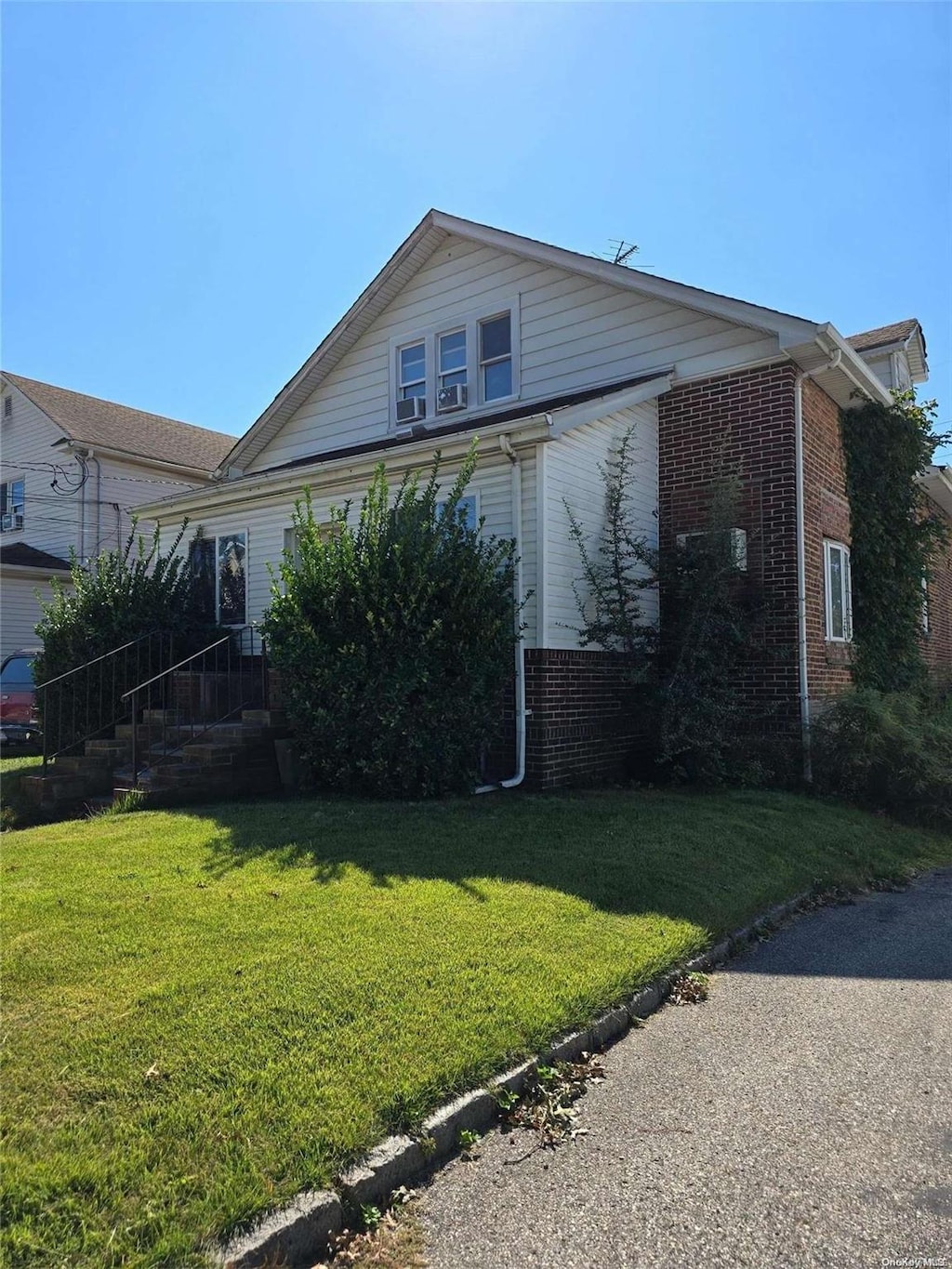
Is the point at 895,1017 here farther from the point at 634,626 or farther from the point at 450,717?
the point at 634,626

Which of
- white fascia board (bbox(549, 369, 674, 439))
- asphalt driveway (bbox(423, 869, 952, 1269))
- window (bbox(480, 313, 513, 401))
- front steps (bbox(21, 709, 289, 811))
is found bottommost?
asphalt driveway (bbox(423, 869, 952, 1269))

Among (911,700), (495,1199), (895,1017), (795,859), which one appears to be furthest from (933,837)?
(495,1199)

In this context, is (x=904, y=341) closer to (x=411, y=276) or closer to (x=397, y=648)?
(x=411, y=276)

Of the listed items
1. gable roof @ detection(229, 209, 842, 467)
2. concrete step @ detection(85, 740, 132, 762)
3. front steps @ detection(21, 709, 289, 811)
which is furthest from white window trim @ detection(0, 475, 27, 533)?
concrete step @ detection(85, 740, 132, 762)

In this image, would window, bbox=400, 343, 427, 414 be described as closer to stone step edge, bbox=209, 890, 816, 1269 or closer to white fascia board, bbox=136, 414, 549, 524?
white fascia board, bbox=136, 414, 549, 524

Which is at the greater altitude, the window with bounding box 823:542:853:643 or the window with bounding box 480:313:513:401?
the window with bounding box 480:313:513:401

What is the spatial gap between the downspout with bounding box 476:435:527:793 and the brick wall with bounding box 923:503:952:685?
9.28 metres

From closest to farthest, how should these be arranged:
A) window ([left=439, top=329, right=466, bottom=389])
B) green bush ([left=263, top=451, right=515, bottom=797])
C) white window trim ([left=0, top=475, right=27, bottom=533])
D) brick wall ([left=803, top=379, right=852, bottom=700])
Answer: green bush ([left=263, top=451, right=515, bottom=797]), brick wall ([left=803, top=379, right=852, bottom=700]), window ([left=439, top=329, right=466, bottom=389]), white window trim ([left=0, top=475, right=27, bottom=533])

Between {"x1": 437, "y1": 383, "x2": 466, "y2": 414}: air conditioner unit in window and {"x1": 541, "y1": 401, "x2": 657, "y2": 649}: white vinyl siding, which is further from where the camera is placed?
{"x1": 437, "y1": 383, "x2": 466, "y2": 414}: air conditioner unit in window

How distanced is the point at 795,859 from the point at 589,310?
810 centimetres

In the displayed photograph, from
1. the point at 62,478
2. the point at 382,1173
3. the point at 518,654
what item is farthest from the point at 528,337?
the point at 62,478

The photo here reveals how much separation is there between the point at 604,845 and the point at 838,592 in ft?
21.1

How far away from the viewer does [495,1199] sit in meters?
2.77

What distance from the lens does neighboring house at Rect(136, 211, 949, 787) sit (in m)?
9.46
